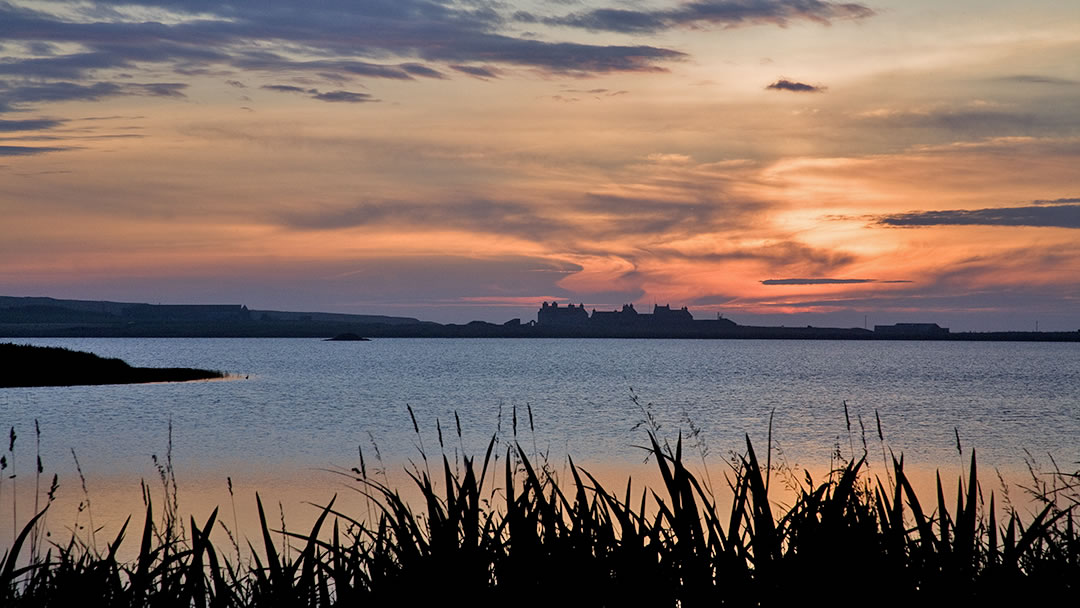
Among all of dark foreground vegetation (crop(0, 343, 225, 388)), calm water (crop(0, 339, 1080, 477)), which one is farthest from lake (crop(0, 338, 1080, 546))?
dark foreground vegetation (crop(0, 343, 225, 388))

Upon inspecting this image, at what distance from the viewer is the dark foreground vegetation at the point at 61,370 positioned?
68312 millimetres

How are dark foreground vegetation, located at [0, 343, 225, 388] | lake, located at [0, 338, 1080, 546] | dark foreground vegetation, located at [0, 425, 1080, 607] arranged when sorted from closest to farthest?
dark foreground vegetation, located at [0, 425, 1080, 607] < lake, located at [0, 338, 1080, 546] < dark foreground vegetation, located at [0, 343, 225, 388]

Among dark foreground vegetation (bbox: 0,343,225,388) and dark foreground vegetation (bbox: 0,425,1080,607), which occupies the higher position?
dark foreground vegetation (bbox: 0,425,1080,607)

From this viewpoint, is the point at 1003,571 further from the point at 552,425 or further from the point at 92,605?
the point at 552,425

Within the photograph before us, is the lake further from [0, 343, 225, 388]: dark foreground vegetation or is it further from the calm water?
[0, 343, 225, 388]: dark foreground vegetation

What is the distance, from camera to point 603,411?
55.3 metres

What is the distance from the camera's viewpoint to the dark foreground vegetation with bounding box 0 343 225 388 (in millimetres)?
68312

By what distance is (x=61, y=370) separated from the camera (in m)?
72.5

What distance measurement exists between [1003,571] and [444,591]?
2967 millimetres

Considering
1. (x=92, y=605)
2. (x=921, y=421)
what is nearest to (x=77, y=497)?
(x=92, y=605)

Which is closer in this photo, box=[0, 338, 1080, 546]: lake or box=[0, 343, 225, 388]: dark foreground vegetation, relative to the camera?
box=[0, 338, 1080, 546]: lake

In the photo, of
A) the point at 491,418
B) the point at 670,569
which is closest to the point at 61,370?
the point at 491,418

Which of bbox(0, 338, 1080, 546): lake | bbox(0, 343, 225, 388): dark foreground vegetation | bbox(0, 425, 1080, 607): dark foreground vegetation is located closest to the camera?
bbox(0, 425, 1080, 607): dark foreground vegetation

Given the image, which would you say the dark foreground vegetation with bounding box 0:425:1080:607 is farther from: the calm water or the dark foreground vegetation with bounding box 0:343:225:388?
the dark foreground vegetation with bounding box 0:343:225:388
